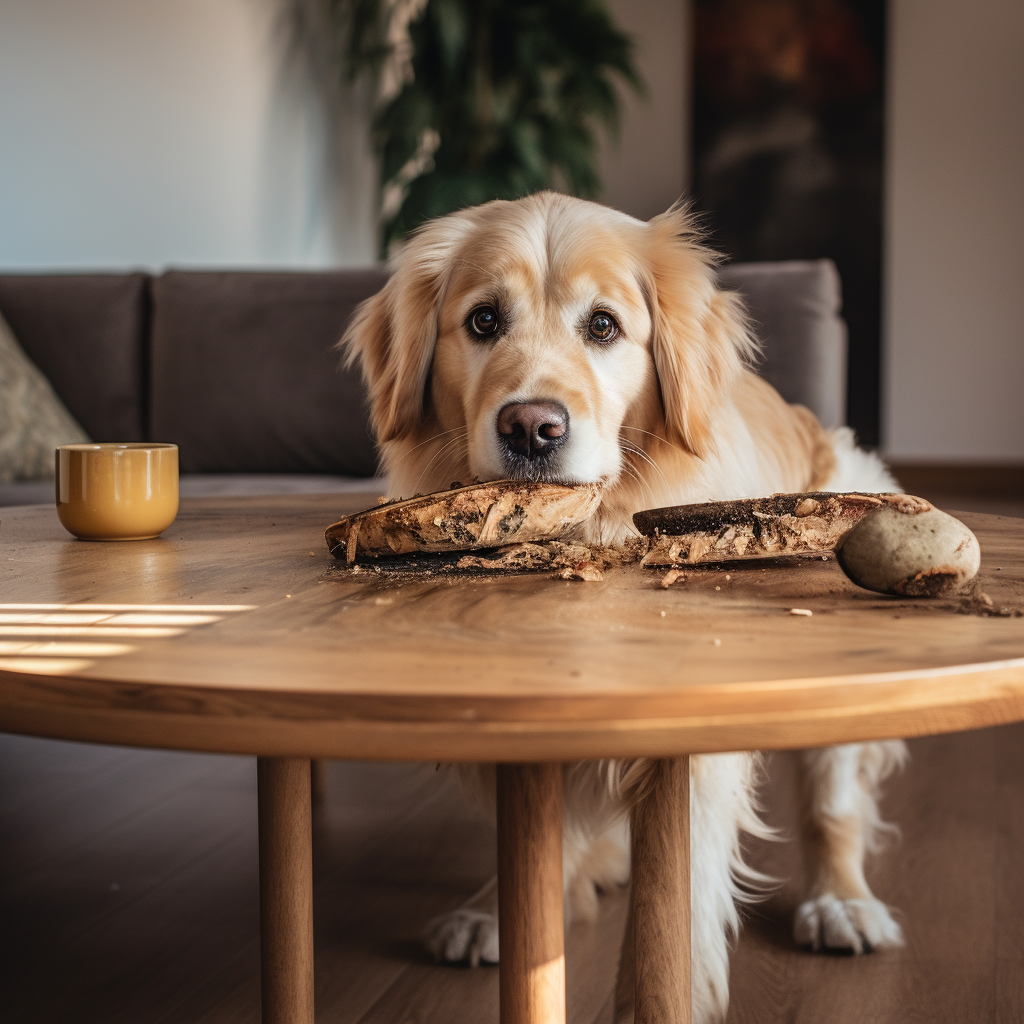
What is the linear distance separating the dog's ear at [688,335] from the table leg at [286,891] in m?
0.65

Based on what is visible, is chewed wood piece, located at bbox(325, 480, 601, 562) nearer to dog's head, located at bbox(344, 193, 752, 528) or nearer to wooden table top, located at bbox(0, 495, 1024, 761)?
wooden table top, located at bbox(0, 495, 1024, 761)

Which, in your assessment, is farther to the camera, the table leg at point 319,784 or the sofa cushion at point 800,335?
the sofa cushion at point 800,335

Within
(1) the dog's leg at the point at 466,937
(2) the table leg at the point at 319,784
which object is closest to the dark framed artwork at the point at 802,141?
(2) the table leg at the point at 319,784

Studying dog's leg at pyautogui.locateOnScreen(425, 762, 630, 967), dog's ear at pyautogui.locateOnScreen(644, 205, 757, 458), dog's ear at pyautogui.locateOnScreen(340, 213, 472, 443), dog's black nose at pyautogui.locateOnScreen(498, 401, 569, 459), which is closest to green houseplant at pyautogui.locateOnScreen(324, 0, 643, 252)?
dog's ear at pyautogui.locateOnScreen(340, 213, 472, 443)

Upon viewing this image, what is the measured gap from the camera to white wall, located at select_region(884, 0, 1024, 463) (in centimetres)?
714

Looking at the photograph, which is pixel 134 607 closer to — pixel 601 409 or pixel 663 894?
pixel 663 894

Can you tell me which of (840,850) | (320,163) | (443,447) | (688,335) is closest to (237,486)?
(443,447)

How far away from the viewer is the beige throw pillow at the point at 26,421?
111 inches

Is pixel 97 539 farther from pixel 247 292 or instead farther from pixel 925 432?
pixel 925 432

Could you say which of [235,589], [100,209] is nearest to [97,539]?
[235,589]

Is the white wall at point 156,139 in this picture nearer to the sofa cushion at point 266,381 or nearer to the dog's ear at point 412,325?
the sofa cushion at point 266,381

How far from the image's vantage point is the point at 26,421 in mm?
2869

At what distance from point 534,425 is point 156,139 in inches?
158

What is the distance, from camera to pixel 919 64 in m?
7.31
